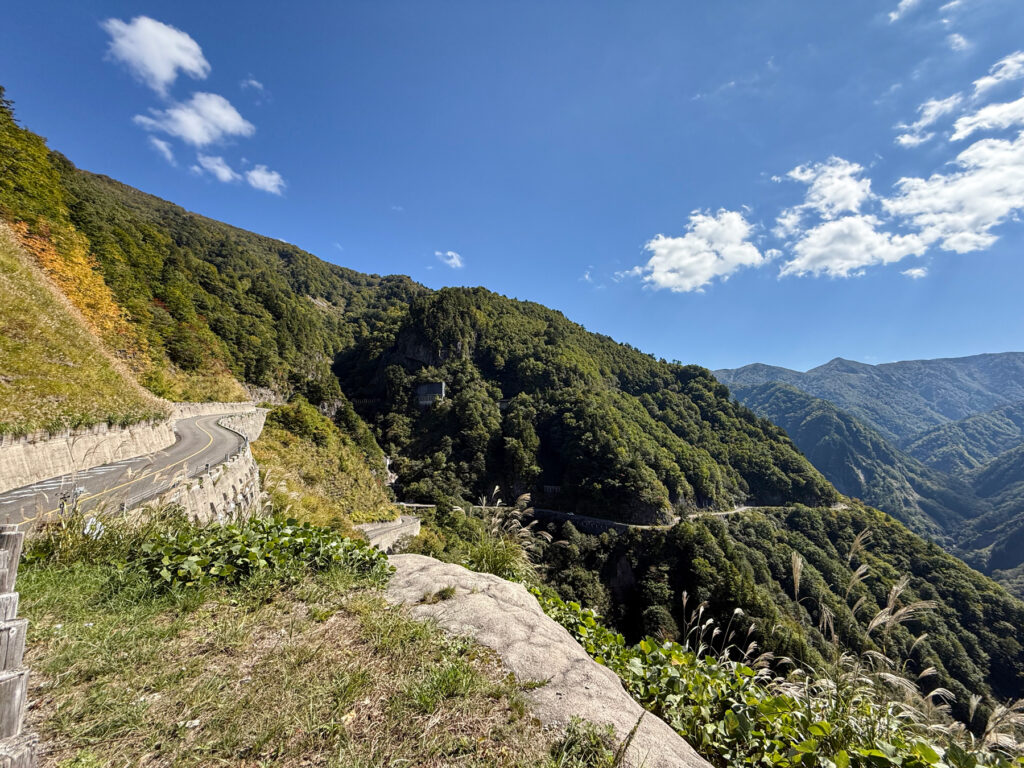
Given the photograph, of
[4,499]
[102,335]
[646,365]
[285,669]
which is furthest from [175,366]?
[646,365]

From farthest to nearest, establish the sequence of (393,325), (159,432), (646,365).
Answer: (646,365) → (393,325) → (159,432)

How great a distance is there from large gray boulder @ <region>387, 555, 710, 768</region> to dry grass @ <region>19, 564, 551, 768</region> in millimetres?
274

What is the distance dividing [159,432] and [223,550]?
13925mm

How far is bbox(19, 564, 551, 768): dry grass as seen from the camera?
206 centimetres

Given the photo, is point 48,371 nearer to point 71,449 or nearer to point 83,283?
point 71,449

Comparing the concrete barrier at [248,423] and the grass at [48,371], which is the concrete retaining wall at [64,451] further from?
the concrete barrier at [248,423]

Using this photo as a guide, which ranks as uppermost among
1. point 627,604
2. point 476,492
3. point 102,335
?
point 102,335

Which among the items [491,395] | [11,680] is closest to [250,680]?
[11,680]

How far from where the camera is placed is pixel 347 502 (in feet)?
67.7

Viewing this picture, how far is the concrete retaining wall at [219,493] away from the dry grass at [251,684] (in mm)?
3199

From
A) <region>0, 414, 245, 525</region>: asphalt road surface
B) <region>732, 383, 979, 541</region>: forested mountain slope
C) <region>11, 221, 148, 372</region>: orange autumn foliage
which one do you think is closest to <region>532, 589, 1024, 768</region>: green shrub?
<region>0, 414, 245, 525</region>: asphalt road surface

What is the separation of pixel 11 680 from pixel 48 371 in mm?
14226

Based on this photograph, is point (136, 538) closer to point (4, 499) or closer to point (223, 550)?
point (223, 550)

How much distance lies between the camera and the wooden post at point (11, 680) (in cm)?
146
